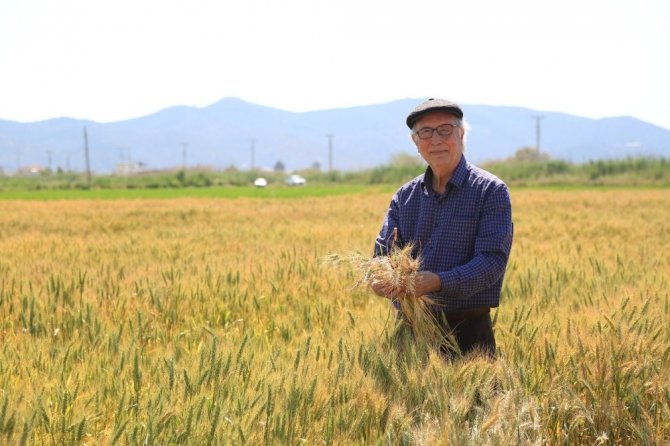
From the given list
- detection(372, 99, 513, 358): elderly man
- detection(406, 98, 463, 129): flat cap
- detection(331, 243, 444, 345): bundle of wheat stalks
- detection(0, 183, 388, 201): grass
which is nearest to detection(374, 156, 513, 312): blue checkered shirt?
detection(372, 99, 513, 358): elderly man

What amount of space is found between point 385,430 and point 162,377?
3.04 feet

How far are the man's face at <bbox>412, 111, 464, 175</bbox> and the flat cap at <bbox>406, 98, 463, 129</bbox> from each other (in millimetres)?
27

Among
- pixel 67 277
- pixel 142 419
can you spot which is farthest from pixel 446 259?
pixel 67 277

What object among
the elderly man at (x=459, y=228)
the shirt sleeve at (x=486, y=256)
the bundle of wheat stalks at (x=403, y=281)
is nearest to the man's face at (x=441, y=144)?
the elderly man at (x=459, y=228)

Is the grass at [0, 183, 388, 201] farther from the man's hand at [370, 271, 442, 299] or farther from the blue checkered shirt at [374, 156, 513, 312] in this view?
the man's hand at [370, 271, 442, 299]

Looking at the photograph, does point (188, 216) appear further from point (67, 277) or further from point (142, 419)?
point (142, 419)

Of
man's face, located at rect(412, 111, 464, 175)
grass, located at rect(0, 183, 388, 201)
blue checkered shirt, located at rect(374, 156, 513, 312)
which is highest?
man's face, located at rect(412, 111, 464, 175)

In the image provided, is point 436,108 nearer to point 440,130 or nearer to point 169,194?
point 440,130

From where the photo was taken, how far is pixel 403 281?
3172 millimetres

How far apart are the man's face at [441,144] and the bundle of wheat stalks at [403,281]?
1.83 ft

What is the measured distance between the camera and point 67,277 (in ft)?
19.1

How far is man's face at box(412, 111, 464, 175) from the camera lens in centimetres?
355

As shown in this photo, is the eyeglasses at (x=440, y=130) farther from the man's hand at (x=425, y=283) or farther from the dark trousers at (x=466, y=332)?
the dark trousers at (x=466, y=332)

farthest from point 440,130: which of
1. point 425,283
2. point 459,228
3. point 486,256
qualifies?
point 425,283
